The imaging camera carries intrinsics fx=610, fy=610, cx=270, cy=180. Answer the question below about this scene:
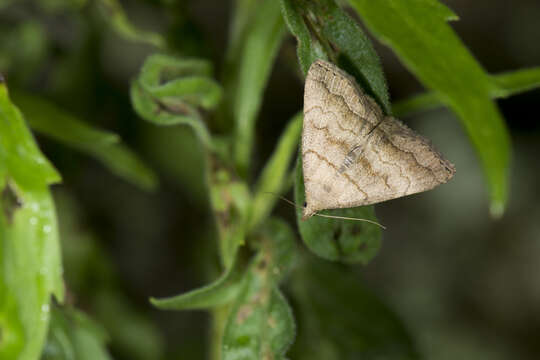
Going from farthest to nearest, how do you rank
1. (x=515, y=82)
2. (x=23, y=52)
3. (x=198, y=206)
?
(x=198, y=206)
(x=23, y=52)
(x=515, y=82)

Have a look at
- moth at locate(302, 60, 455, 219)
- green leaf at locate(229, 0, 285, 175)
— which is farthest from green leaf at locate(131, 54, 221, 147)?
moth at locate(302, 60, 455, 219)

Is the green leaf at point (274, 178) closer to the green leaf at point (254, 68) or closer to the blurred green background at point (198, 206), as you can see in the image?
the green leaf at point (254, 68)

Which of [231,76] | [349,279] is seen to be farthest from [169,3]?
[349,279]

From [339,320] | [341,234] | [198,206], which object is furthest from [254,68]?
[198,206]

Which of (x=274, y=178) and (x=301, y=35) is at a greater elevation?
(x=301, y=35)

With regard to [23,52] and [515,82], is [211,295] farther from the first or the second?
[23,52]

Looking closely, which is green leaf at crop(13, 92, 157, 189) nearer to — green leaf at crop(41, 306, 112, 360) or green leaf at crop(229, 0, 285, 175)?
green leaf at crop(229, 0, 285, 175)
